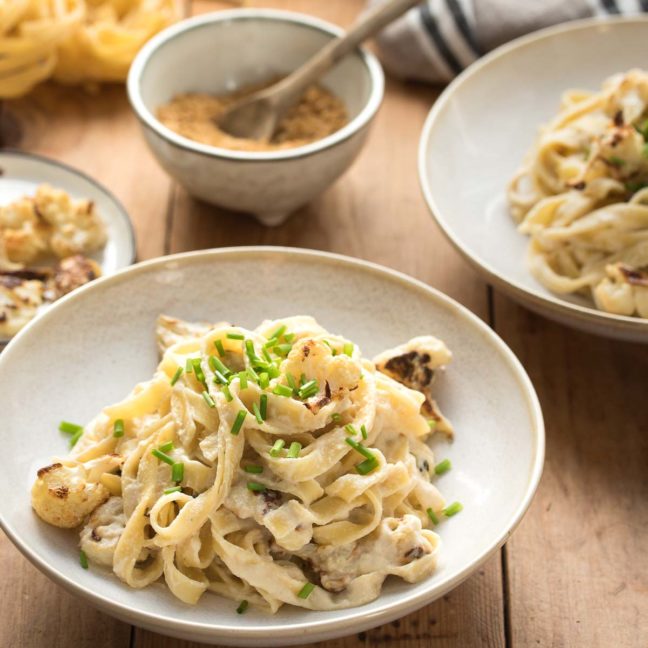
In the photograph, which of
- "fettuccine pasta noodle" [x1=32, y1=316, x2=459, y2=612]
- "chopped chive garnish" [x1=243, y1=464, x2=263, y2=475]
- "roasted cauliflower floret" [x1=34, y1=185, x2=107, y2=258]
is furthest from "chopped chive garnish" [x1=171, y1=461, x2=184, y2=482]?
"roasted cauliflower floret" [x1=34, y1=185, x2=107, y2=258]

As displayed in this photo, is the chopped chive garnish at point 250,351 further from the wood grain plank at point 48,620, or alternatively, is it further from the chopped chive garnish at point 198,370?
the wood grain plank at point 48,620

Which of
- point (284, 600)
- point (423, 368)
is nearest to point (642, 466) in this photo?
point (423, 368)

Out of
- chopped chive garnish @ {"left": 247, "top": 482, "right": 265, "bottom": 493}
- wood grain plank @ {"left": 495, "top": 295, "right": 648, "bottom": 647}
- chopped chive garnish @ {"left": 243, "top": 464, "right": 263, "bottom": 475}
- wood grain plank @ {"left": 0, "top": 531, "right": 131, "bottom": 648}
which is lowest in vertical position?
wood grain plank @ {"left": 495, "top": 295, "right": 648, "bottom": 647}

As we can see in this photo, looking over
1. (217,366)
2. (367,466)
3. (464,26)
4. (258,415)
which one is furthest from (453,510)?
(464,26)

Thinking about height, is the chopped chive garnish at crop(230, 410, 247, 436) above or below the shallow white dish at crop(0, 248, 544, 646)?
above

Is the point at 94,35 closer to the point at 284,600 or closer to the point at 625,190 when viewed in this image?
the point at 625,190

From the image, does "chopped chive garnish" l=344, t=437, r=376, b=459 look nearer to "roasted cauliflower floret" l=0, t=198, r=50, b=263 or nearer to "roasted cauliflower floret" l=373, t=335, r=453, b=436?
"roasted cauliflower floret" l=373, t=335, r=453, b=436

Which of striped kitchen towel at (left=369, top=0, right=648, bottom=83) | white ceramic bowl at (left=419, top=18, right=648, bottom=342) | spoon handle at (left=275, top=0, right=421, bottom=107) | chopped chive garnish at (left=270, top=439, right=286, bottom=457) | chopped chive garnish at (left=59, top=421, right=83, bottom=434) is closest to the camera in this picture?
chopped chive garnish at (left=270, top=439, right=286, bottom=457)
